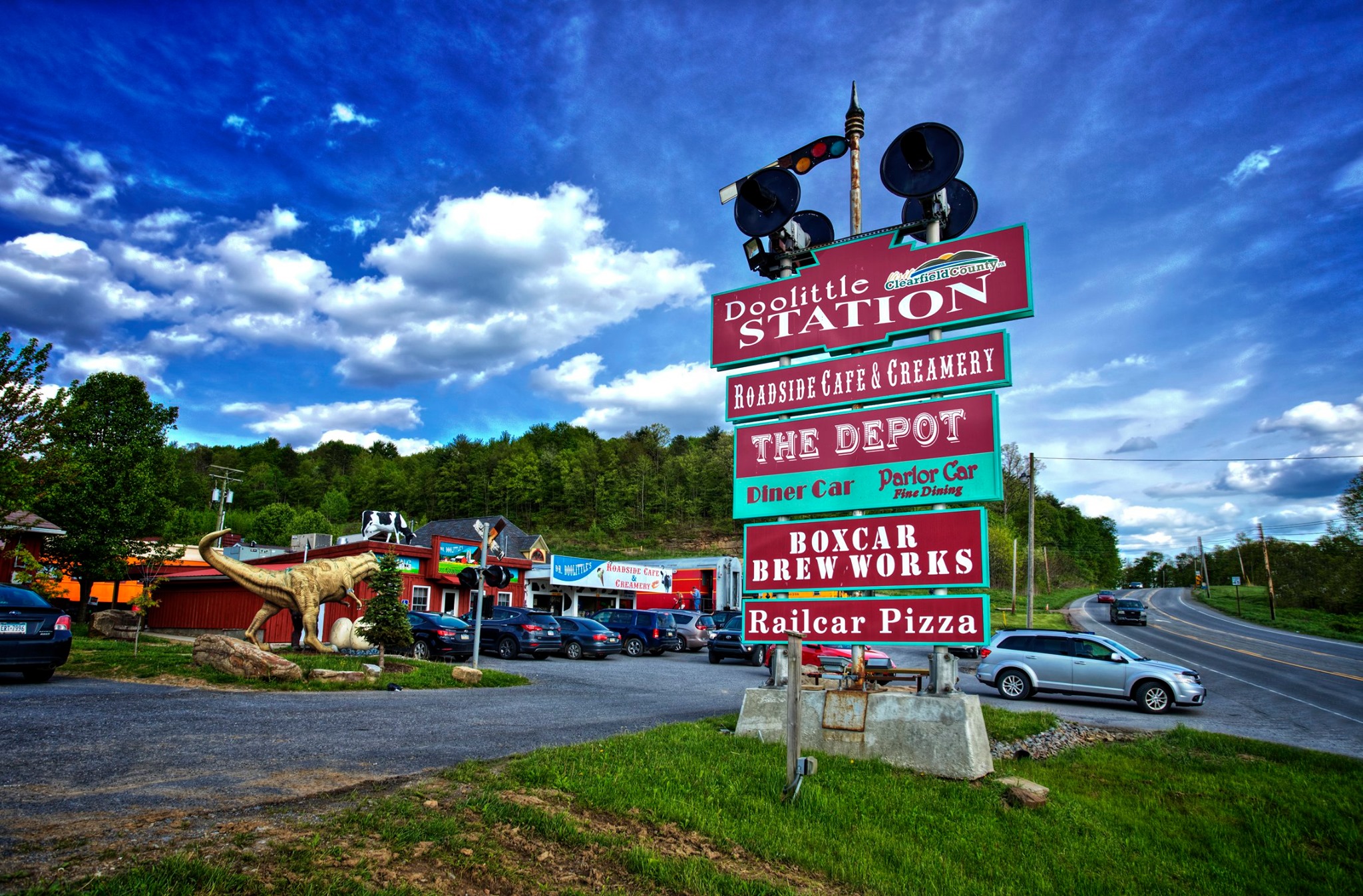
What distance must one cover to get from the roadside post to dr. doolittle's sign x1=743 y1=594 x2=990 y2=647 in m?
0.02

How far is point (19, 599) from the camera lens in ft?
36.6

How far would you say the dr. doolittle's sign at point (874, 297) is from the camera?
8.34m

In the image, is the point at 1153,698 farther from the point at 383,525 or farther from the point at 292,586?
the point at 383,525

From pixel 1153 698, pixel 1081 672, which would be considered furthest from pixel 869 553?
pixel 1153 698

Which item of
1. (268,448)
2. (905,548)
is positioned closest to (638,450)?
(268,448)

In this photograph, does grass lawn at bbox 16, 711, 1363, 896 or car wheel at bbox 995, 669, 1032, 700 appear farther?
car wheel at bbox 995, 669, 1032, 700

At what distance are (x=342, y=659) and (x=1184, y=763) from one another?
14.5 m

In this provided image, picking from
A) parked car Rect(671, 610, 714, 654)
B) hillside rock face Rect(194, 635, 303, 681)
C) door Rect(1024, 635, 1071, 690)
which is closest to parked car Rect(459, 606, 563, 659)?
parked car Rect(671, 610, 714, 654)

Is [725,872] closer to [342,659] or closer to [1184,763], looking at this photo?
[1184,763]

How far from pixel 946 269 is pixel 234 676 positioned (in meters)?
13.1

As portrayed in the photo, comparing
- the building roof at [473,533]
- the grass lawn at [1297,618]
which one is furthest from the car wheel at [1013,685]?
the building roof at [473,533]

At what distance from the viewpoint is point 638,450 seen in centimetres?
11462

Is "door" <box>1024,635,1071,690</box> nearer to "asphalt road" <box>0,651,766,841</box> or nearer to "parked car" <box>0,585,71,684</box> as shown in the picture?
"asphalt road" <box>0,651,766,841</box>

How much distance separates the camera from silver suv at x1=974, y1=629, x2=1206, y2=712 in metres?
15.0
